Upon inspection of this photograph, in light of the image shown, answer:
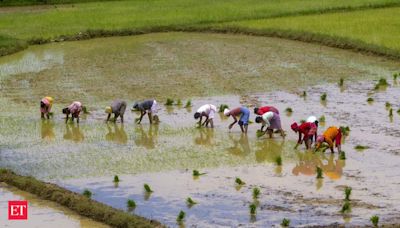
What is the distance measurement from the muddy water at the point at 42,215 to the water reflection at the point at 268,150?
12.2 ft

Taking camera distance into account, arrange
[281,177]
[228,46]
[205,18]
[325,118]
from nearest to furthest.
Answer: [281,177] → [325,118] → [228,46] → [205,18]

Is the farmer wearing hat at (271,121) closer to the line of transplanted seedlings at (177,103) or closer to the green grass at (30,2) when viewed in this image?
the line of transplanted seedlings at (177,103)

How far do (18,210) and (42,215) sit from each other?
33 centimetres

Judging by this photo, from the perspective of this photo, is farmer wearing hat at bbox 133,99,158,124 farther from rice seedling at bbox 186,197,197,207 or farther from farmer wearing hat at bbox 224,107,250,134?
rice seedling at bbox 186,197,197,207

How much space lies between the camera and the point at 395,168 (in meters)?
13.2

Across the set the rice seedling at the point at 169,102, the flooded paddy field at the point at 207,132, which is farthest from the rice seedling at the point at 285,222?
the rice seedling at the point at 169,102

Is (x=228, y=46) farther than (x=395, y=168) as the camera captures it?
Yes

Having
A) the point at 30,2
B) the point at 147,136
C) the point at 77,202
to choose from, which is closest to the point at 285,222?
the point at 77,202

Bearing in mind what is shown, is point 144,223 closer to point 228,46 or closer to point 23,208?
point 23,208

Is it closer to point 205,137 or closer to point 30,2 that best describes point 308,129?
point 205,137

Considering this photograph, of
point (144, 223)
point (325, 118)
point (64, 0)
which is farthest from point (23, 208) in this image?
point (64, 0)

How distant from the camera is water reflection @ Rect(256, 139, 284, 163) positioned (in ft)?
46.5

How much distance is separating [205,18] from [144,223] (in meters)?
19.3

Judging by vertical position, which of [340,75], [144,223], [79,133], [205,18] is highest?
[205,18]
